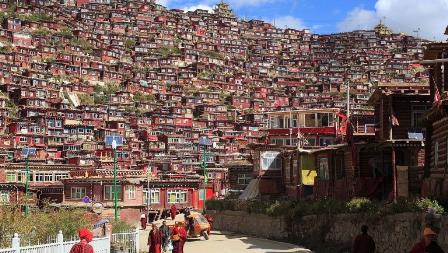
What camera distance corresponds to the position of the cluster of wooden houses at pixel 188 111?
36.7 metres

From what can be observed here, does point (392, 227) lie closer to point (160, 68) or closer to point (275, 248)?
point (275, 248)

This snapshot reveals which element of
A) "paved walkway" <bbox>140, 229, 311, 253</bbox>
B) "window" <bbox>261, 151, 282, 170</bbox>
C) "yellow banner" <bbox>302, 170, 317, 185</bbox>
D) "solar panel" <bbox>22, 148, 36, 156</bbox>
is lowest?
"paved walkway" <bbox>140, 229, 311, 253</bbox>

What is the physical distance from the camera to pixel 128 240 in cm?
2694

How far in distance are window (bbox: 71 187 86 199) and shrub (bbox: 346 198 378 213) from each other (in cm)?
3975

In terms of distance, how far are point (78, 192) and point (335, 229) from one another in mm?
39031

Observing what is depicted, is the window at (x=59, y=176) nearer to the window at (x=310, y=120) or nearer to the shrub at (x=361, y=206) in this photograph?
the window at (x=310, y=120)

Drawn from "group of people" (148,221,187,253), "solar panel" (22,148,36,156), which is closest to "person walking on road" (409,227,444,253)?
"group of people" (148,221,187,253)

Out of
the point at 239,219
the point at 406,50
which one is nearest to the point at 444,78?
the point at 239,219

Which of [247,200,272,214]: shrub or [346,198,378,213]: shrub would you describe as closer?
[346,198,378,213]: shrub

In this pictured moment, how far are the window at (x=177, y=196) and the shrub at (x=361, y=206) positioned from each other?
4254cm

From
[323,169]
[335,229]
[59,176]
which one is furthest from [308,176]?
[59,176]

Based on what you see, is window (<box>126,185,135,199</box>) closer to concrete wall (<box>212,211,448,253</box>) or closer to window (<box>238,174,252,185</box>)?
window (<box>238,174,252,185</box>)

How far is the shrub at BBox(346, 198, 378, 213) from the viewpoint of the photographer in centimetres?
2696

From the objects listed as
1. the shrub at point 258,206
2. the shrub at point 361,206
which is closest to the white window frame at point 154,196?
the shrub at point 258,206
